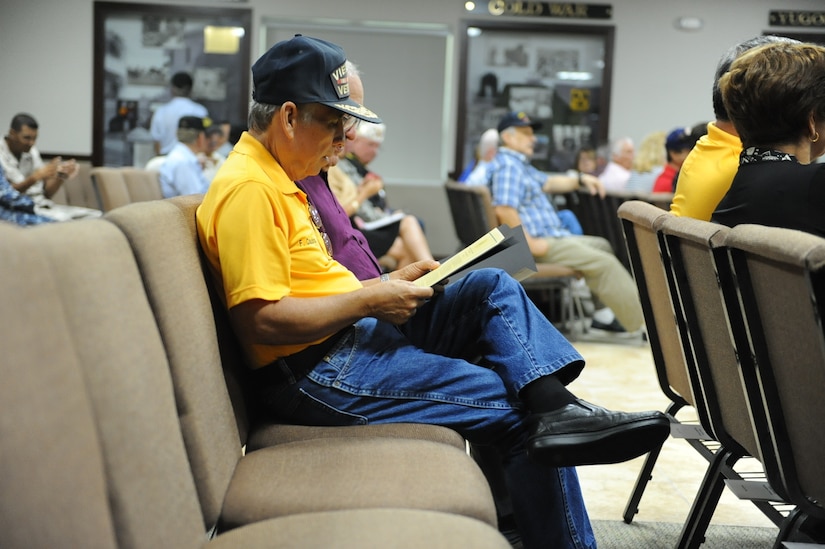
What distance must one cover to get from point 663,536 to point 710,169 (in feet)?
3.22

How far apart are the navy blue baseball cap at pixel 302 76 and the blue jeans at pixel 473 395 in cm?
48

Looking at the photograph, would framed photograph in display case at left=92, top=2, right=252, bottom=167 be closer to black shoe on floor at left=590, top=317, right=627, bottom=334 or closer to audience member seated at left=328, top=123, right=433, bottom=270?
audience member seated at left=328, top=123, right=433, bottom=270

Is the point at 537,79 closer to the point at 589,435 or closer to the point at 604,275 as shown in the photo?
the point at 604,275

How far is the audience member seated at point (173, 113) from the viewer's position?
8.59 metres

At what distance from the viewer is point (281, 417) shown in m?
1.96

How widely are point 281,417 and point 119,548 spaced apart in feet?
2.83

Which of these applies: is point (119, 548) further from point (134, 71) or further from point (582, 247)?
point (134, 71)

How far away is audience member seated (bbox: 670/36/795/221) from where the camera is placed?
2.37 meters

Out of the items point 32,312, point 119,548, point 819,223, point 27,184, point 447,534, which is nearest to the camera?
point 32,312

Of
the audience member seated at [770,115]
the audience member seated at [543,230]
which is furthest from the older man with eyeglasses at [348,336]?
the audience member seated at [543,230]

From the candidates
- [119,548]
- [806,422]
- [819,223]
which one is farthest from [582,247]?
[119,548]

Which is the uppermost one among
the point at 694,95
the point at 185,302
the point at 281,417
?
the point at 694,95

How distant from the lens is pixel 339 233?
2.42 metres

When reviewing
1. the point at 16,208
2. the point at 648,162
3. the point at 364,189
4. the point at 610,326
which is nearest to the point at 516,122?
the point at 364,189
